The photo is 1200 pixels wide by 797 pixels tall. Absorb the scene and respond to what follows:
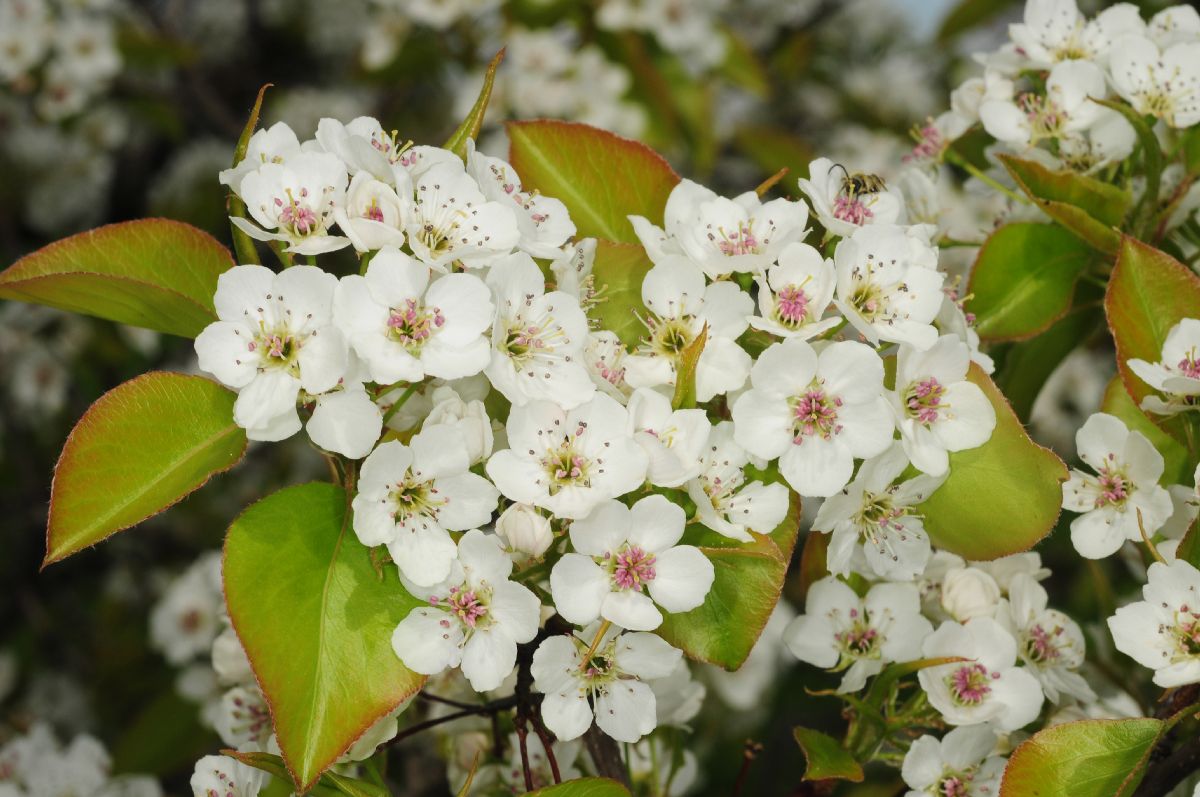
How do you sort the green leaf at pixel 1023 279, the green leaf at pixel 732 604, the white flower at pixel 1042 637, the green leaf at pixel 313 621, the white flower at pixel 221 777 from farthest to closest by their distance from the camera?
the green leaf at pixel 1023 279, the white flower at pixel 1042 637, the white flower at pixel 221 777, the green leaf at pixel 732 604, the green leaf at pixel 313 621

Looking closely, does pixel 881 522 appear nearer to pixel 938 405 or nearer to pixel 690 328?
pixel 938 405

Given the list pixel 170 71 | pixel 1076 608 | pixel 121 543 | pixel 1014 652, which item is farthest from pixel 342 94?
pixel 1014 652

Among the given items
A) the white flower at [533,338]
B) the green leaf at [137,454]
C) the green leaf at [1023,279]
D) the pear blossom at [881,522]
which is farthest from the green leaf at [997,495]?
the green leaf at [137,454]

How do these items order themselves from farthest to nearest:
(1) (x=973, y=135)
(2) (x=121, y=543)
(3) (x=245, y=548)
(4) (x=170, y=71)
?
(4) (x=170, y=71)
(2) (x=121, y=543)
(1) (x=973, y=135)
(3) (x=245, y=548)

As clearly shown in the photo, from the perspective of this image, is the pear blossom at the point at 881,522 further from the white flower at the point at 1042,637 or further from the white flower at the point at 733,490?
the white flower at the point at 1042,637

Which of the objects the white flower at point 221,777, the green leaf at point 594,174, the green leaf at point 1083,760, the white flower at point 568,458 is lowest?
the white flower at point 221,777

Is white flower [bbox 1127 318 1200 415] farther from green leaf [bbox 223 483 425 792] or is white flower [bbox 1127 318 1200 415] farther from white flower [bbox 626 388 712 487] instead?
green leaf [bbox 223 483 425 792]

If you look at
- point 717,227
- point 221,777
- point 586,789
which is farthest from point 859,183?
point 221,777

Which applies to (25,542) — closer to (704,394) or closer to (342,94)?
(342,94)
